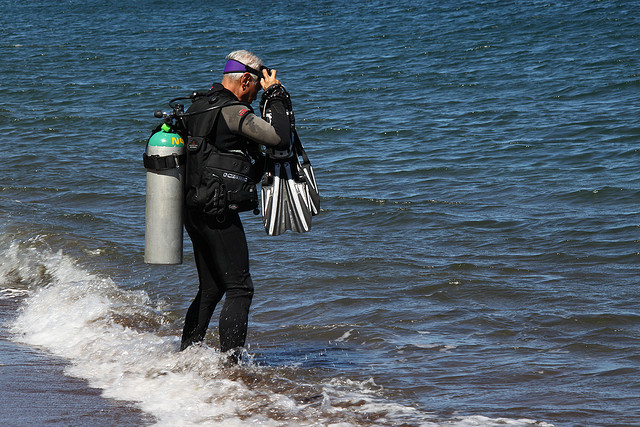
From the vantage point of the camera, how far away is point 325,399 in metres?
4.82

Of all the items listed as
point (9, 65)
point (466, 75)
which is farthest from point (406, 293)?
point (9, 65)

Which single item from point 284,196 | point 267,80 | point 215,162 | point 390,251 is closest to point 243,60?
point 267,80

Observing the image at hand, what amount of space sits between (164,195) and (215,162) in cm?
34

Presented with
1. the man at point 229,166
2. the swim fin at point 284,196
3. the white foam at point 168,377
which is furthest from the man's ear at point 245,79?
the white foam at point 168,377

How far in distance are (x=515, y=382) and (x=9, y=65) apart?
23.8 m

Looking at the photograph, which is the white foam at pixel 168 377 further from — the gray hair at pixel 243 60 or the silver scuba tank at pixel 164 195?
the gray hair at pixel 243 60

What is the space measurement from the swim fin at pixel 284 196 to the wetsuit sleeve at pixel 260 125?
0.76 feet

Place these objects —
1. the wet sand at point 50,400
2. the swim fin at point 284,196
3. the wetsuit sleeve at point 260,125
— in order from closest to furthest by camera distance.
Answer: the wet sand at point 50,400 → the wetsuit sleeve at point 260,125 → the swim fin at point 284,196

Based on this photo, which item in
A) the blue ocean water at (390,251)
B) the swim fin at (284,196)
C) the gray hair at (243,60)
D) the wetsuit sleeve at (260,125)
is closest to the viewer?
the wetsuit sleeve at (260,125)

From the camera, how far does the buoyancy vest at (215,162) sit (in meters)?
4.64

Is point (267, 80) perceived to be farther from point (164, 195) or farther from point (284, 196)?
point (164, 195)

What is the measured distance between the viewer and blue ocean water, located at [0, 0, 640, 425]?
505 centimetres

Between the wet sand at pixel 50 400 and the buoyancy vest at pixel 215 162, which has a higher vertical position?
the buoyancy vest at pixel 215 162

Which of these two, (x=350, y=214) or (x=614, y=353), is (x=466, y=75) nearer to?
(x=350, y=214)
